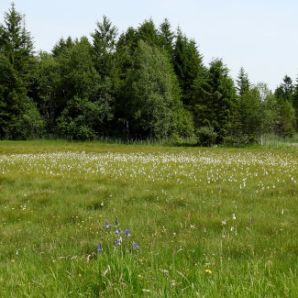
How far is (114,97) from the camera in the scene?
6875cm

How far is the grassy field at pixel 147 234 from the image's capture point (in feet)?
12.7

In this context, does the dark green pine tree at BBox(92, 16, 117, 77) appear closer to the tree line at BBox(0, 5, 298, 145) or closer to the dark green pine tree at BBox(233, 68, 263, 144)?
the tree line at BBox(0, 5, 298, 145)

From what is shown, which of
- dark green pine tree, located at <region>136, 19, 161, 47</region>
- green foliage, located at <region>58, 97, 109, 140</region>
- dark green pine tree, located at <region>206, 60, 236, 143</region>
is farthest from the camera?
dark green pine tree, located at <region>136, 19, 161, 47</region>

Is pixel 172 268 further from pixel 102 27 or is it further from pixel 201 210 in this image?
pixel 102 27

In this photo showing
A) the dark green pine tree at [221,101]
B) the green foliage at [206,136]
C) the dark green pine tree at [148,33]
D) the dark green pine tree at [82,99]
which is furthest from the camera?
the dark green pine tree at [148,33]

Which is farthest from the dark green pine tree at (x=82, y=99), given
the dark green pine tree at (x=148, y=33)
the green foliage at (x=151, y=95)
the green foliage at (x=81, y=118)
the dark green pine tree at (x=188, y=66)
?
the dark green pine tree at (x=188, y=66)

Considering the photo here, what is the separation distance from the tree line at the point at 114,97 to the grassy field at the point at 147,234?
1716 inches

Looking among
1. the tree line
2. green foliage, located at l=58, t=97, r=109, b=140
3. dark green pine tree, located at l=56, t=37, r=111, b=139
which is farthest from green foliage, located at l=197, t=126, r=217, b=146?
green foliage, located at l=58, t=97, r=109, b=140

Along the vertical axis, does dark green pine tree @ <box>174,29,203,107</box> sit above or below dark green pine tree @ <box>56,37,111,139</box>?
above

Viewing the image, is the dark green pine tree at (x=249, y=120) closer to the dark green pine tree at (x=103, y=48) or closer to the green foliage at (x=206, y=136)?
the green foliage at (x=206, y=136)

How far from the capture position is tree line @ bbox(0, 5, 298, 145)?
59531 millimetres

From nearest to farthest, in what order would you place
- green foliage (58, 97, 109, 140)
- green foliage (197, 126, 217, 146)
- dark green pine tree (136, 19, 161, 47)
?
green foliage (197, 126, 217, 146), green foliage (58, 97, 109, 140), dark green pine tree (136, 19, 161, 47)

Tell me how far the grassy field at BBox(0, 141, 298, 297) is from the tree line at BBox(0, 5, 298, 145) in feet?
143

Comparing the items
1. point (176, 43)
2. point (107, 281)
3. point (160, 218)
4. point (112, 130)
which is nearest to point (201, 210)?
point (160, 218)
